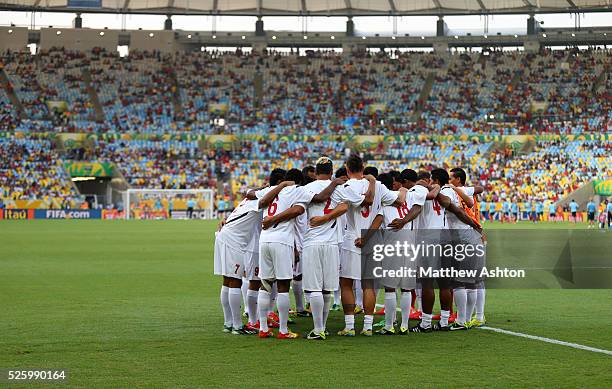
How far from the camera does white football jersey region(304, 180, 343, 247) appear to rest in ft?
36.7

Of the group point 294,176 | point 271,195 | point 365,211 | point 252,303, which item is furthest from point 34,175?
point 365,211

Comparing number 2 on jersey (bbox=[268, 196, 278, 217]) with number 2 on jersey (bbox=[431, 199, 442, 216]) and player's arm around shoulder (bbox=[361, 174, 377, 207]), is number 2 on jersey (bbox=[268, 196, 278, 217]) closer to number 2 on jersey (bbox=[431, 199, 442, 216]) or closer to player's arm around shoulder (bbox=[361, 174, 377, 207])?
player's arm around shoulder (bbox=[361, 174, 377, 207])

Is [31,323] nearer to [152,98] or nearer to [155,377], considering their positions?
[155,377]

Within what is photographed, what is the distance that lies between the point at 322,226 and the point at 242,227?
131cm

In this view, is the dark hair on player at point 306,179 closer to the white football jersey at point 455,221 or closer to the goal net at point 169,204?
the white football jersey at point 455,221

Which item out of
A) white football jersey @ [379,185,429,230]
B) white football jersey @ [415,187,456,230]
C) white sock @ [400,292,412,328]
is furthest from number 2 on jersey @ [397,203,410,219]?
white sock @ [400,292,412,328]

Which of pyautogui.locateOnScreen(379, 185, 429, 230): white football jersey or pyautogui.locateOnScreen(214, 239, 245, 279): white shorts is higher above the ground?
pyautogui.locateOnScreen(379, 185, 429, 230): white football jersey

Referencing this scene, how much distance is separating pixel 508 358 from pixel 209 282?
34.9ft

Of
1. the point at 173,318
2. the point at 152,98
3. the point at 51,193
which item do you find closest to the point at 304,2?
the point at 152,98

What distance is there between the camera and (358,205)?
444 inches

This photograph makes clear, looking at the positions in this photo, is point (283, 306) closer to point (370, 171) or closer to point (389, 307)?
point (389, 307)

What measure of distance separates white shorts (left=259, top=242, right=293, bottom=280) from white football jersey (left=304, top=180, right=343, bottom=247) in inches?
11.2

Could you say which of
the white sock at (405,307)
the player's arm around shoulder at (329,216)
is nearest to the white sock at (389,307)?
the white sock at (405,307)

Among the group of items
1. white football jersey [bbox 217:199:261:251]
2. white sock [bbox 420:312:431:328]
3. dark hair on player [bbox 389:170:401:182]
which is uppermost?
dark hair on player [bbox 389:170:401:182]
